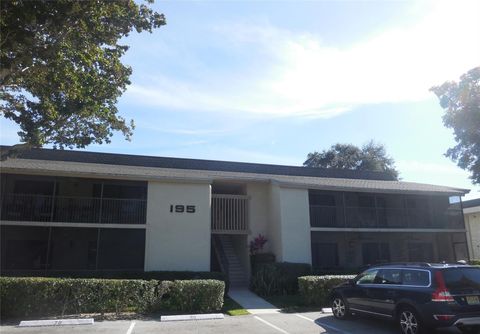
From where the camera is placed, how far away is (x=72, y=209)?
18.1 m

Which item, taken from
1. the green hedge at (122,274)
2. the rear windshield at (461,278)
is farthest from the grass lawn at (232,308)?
the rear windshield at (461,278)

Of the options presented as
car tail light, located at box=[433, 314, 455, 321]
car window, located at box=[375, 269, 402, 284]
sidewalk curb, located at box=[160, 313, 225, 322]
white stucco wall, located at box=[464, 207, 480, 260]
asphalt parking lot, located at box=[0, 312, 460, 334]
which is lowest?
asphalt parking lot, located at box=[0, 312, 460, 334]

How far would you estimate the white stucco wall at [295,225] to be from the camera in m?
19.1

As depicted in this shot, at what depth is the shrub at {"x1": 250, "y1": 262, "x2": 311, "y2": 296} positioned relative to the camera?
1662 centimetres

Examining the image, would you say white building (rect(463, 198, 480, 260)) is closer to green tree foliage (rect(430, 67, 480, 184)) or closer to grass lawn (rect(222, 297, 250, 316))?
green tree foliage (rect(430, 67, 480, 184))

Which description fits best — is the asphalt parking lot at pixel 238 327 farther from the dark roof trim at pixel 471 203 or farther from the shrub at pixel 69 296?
the dark roof trim at pixel 471 203

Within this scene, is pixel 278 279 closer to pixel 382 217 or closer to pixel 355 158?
pixel 382 217

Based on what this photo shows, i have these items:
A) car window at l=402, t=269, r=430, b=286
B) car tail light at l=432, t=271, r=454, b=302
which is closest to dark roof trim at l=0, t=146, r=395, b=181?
car window at l=402, t=269, r=430, b=286

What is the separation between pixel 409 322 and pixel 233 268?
496 inches

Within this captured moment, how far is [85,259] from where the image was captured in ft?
64.7

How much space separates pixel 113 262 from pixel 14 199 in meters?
5.38

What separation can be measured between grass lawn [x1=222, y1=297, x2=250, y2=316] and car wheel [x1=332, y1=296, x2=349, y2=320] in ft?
9.58

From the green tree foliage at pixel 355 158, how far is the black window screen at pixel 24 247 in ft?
109

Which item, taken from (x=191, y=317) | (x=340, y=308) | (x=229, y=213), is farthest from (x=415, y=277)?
(x=229, y=213)
